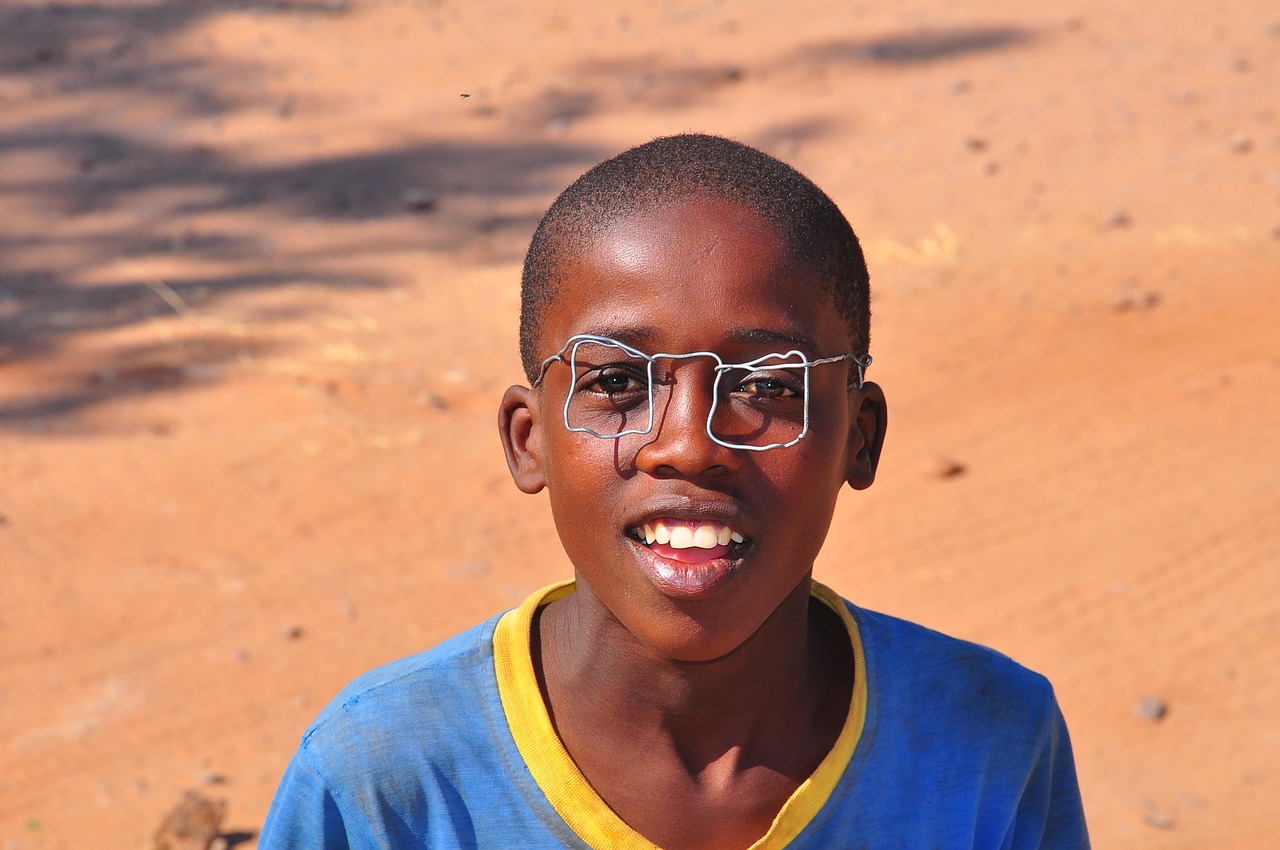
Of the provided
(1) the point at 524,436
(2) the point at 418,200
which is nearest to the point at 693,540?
(1) the point at 524,436

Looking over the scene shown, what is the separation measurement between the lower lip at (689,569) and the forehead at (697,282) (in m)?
0.22

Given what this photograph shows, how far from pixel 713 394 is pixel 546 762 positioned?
49 cm

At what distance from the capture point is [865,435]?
Answer: 1.82 metres

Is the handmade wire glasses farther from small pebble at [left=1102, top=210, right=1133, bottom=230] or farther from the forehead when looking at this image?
small pebble at [left=1102, top=210, right=1133, bottom=230]

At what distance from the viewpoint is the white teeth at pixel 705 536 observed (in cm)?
156

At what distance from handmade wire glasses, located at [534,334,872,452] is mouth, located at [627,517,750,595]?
3.8 inches

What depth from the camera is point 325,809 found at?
65.7 inches

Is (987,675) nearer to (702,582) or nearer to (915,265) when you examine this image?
(702,582)

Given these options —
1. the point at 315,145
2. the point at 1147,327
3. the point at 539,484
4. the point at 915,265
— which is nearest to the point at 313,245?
the point at 315,145

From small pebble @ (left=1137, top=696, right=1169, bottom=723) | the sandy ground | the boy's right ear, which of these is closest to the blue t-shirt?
the boy's right ear

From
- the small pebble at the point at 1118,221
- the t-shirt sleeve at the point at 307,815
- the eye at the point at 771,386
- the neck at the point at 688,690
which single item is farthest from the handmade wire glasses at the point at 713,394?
the small pebble at the point at 1118,221

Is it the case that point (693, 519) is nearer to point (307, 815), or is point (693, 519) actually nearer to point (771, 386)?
point (771, 386)

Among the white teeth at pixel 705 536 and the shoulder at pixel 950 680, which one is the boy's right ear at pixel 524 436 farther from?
the shoulder at pixel 950 680

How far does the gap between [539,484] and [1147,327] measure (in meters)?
4.54
